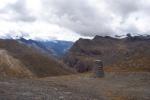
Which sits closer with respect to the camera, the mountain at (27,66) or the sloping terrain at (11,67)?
the sloping terrain at (11,67)

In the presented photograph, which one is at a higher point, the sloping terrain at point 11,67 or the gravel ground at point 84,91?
the sloping terrain at point 11,67

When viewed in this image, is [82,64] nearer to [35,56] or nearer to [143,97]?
[35,56]

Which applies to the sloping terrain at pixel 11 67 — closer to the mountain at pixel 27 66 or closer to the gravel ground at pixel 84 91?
the mountain at pixel 27 66

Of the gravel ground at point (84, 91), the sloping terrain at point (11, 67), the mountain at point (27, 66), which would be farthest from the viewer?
the mountain at point (27, 66)

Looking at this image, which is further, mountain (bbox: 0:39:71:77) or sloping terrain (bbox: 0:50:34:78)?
mountain (bbox: 0:39:71:77)

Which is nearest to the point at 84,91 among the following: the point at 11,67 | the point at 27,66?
the point at 11,67

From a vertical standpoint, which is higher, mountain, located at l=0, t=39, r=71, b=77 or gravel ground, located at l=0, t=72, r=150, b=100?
mountain, located at l=0, t=39, r=71, b=77

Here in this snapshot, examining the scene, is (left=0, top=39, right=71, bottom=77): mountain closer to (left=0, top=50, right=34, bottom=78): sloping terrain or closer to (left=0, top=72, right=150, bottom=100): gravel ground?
(left=0, top=50, right=34, bottom=78): sloping terrain

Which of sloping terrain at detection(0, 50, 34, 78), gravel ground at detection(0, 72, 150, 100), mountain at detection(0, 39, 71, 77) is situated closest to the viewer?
gravel ground at detection(0, 72, 150, 100)

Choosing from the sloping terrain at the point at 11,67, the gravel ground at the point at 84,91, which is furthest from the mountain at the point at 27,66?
the gravel ground at the point at 84,91

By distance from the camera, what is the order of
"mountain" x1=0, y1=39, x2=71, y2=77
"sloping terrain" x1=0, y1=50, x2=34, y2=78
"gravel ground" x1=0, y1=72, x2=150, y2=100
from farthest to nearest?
"mountain" x1=0, y1=39, x2=71, y2=77, "sloping terrain" x1=0, y1=50, x2=34, y2=78, "gravel ground" x1=0, y1=72, x2=150, y2=100

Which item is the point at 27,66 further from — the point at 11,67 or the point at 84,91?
the point at 84,91

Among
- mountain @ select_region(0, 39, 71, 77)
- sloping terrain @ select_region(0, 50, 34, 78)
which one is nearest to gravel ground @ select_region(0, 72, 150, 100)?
mountain @ select_region(0, 39, 71, 77)

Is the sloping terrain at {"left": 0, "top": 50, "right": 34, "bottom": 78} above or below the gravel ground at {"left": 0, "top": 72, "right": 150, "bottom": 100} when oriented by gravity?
above
